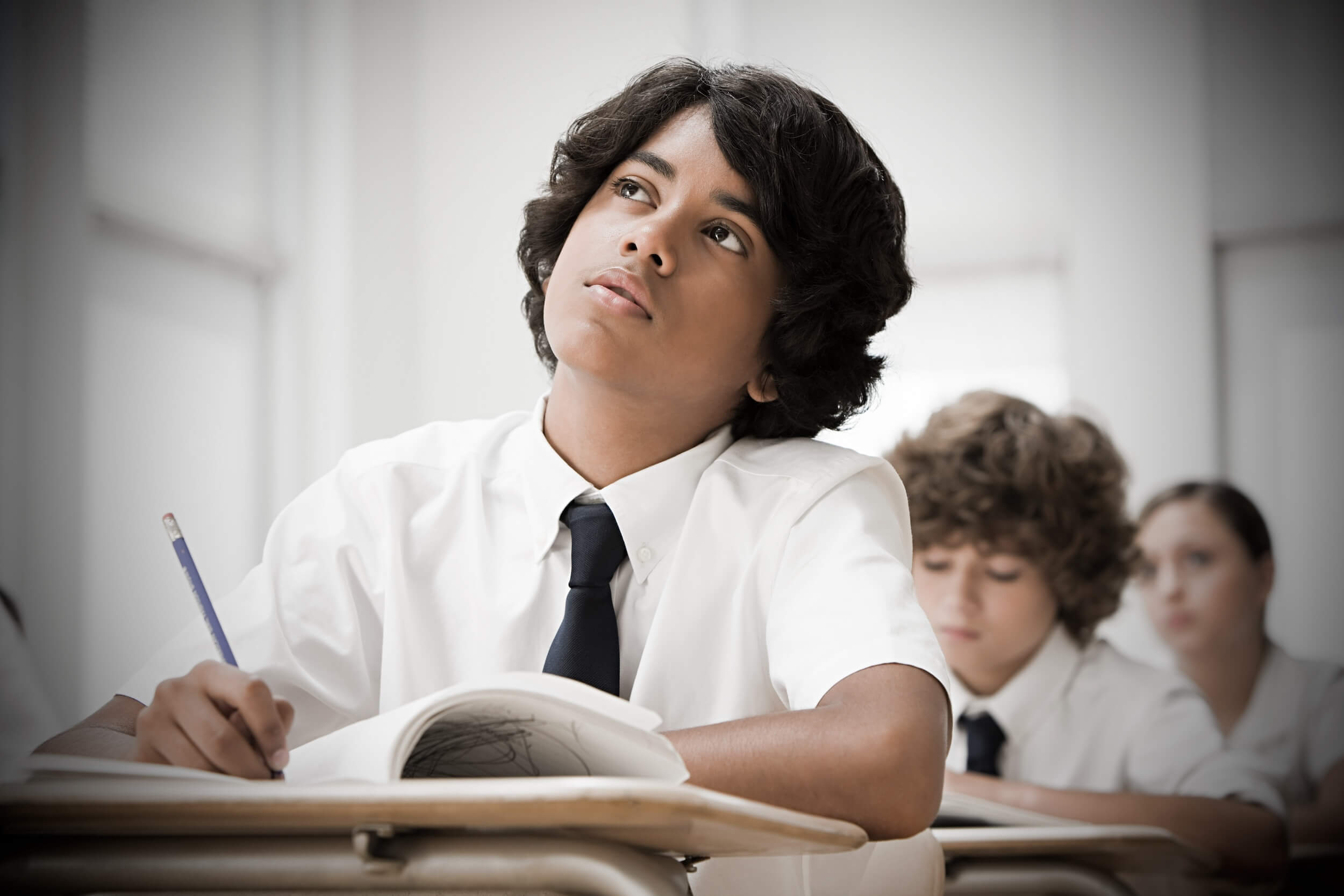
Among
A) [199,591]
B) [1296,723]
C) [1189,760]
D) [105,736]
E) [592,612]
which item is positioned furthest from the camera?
[1296,723]

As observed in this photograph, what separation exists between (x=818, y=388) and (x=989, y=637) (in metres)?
0.97

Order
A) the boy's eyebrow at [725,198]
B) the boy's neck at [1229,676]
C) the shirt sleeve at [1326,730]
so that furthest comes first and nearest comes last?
the boy's neck at [1229,676]
the shirt sleeve at [1326,730]
the boy's eyebrow at [725,198]

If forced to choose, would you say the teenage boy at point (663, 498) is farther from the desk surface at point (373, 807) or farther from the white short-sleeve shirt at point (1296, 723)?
the white short-sleeve shirt at point (1296, 723)

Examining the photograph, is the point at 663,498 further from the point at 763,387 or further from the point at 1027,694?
the point at 1027,694

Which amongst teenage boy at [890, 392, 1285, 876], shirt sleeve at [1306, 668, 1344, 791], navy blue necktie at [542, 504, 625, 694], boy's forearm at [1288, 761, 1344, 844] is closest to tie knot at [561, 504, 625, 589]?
navy blue necktie at [542, 504, 625, 694]

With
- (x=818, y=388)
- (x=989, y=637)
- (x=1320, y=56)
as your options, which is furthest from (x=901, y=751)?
(x=1320, y=56)

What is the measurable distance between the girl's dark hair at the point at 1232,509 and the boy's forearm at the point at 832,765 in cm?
286

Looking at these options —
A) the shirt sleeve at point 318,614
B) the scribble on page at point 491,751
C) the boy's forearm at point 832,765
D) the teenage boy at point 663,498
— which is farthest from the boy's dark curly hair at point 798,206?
the scribble on page at point 491,751

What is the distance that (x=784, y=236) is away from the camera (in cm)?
141

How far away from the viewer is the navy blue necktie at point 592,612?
1150mm

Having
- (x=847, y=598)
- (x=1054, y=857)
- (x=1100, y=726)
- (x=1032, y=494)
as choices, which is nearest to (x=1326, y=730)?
(x=1100, y=726)

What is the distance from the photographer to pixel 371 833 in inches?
22.7

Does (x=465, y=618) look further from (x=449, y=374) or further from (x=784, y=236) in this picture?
(x=449, y=374)

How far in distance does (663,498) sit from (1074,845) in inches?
24.2
